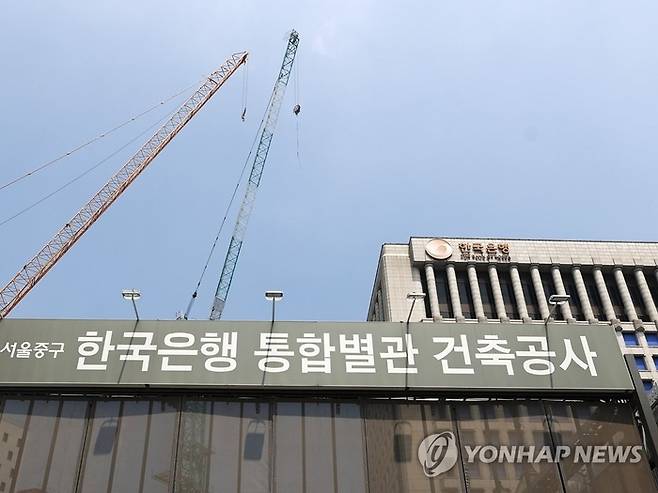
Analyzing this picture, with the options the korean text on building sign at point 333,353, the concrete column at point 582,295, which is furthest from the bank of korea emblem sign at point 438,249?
the korean text on building sign at point 333,353

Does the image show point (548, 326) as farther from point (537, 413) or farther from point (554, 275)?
point (554, 275)

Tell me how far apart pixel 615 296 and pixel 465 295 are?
2395 centimetres

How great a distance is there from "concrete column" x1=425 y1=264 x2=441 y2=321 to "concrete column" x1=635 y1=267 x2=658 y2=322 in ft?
105

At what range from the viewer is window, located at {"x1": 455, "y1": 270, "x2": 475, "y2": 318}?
92375mm

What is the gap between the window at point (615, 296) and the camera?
309 ft

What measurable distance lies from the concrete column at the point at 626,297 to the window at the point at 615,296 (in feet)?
2.49

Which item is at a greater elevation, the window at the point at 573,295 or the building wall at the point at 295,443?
the window at the point at 573,295

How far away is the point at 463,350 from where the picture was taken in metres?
21.5

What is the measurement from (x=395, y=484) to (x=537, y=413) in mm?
5456

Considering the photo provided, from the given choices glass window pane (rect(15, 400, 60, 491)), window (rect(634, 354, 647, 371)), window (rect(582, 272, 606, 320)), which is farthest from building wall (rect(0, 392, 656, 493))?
window (rect(582, 272, 606, 320))

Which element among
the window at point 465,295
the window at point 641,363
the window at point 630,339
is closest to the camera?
the window at point 641,363

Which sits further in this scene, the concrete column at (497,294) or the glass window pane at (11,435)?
the concrete column at (497,294)

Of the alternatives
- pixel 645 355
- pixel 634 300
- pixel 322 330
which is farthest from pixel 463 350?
pixel 634 300

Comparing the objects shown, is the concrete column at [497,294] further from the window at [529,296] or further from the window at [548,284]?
the window at [548,284]
